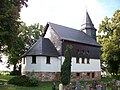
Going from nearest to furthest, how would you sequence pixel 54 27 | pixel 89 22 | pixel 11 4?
pixel 11 4 < pixel 54 27 < pixel 89 22

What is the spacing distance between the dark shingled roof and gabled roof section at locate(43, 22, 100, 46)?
238cm

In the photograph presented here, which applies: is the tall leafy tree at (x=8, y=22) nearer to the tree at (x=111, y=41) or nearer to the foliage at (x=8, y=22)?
the foliage at (x=8, y=22)

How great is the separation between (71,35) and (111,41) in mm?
10624

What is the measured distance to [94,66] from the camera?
44.9 metres

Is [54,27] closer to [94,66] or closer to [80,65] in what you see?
[80,65]

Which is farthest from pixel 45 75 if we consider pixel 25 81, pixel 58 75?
pixel 25 81

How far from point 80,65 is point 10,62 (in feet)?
60.8

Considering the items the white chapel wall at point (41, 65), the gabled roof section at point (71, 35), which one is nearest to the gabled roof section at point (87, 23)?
the gabled roof section at point (71, 35)

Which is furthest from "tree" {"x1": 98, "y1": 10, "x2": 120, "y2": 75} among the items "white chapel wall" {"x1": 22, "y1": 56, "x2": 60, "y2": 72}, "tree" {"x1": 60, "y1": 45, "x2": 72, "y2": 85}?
"tree" {"x1": 60, "y1": 45, "x2": 72, "y2": 85}

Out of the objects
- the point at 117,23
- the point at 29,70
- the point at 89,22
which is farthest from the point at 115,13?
the point at 29,70

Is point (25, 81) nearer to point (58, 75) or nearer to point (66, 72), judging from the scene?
point (66, 72)

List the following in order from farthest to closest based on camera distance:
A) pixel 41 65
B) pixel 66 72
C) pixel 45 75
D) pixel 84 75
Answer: pixel 84 75 → pixel 45 75 → pixel 41 65 → pixel 66 72

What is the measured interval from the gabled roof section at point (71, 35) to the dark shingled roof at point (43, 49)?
238 centimetres

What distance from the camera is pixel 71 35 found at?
41469mm
